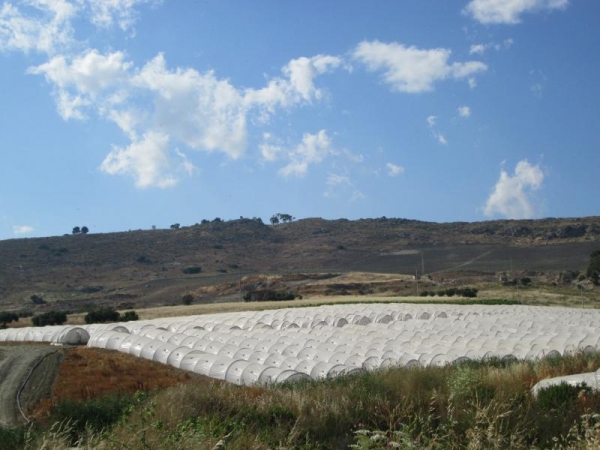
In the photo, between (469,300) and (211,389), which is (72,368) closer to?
(211,389)

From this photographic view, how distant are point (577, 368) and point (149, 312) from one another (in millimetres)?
47706

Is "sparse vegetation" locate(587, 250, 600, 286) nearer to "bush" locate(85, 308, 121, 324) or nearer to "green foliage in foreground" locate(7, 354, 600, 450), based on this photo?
"bush" locate(85, 308, 121, 324)

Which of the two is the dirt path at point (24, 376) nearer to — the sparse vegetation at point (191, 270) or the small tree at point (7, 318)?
the small tree at point (7, 318)

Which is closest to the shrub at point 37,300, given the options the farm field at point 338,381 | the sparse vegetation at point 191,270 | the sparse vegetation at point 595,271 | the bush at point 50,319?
the sparse vegetation at point 191,270

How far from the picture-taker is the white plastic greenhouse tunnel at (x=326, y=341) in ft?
78.4

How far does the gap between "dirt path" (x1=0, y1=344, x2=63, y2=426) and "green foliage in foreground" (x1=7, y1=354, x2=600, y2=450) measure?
262 inches

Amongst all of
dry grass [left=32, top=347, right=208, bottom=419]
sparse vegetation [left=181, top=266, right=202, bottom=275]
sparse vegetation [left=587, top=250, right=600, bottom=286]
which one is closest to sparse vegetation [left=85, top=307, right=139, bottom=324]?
dry grass [left=32, top=347, right=208, bottom=419]

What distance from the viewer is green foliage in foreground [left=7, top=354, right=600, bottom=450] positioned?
8.58 m

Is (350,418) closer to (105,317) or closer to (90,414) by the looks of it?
(90,414)

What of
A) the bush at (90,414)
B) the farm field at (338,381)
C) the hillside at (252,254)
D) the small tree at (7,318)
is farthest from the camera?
the hillside at (252,254)

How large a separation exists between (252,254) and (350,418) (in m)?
115

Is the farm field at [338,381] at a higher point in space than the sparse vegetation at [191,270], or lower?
lower

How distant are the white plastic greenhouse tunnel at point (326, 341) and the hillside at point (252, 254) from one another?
141 ft

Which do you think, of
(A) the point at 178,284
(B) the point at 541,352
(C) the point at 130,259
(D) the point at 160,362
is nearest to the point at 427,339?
(B) the point at 541,352
